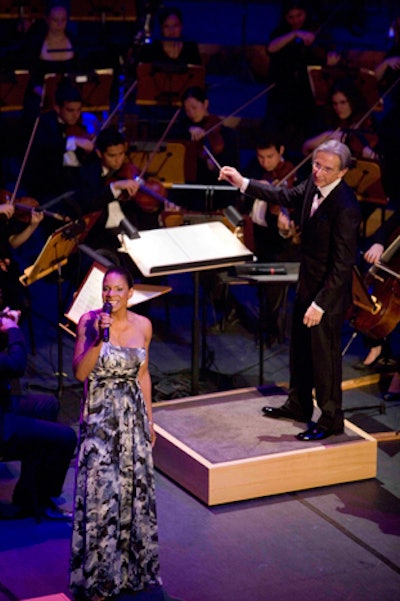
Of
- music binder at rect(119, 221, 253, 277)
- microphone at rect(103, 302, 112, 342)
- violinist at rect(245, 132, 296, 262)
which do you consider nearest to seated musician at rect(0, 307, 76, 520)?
microphone at rect(103, 302, 112, 342)

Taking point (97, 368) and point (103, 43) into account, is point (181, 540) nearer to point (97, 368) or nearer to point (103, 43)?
point (97, 368)

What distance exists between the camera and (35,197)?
7703 millimetres

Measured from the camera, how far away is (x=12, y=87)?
8.62 metres

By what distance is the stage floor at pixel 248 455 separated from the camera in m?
5.30

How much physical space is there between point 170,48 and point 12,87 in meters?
1.43

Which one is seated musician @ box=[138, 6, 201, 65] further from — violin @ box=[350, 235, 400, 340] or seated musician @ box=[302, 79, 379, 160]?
violin @ box=[350, 235, 400, 340]

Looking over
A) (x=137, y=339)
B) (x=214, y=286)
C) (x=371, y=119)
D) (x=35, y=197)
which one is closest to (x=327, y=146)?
(x=137, y=339)

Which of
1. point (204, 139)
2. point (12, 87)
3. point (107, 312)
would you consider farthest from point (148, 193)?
point (107, 312)

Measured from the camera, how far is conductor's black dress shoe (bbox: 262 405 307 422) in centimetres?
576

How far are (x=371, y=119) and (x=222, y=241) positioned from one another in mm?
3061

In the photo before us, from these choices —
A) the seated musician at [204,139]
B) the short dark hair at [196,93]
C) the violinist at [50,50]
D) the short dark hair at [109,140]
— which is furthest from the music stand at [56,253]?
the violinist at [50,50]

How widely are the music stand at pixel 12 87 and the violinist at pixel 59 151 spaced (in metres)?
0.71

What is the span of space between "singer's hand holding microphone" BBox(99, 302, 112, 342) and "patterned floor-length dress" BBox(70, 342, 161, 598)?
146 mm

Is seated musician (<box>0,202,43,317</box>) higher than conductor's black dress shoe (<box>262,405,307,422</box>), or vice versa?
seated musician (<box>0,202,43,317</box>)
